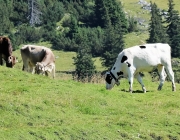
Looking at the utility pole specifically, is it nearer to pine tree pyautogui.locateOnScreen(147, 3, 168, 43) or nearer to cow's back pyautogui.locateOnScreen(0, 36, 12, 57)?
pine tree pyautogui.locateOnScreen(147, 3, 168, 43)

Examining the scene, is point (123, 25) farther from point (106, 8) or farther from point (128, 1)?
point (128, 1)

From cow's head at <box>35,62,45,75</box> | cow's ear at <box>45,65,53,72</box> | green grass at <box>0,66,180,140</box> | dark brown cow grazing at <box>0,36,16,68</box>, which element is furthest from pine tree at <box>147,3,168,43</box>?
green grass at <box>0,66,180,140</box>

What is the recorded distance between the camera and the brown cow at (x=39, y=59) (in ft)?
83.3

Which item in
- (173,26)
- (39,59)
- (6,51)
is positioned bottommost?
(39,59)

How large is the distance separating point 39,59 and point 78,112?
32.9 ft

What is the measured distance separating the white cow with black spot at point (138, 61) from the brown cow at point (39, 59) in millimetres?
3385

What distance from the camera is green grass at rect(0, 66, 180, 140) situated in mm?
15266

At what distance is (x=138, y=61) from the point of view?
23219mm

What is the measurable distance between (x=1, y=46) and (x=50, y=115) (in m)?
10.6

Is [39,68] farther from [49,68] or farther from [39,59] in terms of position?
[39,59]

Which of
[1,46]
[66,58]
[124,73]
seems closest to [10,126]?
[124,73]

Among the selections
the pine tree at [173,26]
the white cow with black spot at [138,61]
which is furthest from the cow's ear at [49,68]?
the pine tree at [173,26]

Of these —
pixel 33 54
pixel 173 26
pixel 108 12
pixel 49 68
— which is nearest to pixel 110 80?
pixel 49 68

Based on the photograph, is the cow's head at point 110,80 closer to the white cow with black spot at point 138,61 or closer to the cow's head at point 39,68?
the white cow with black spot at point 138,61
